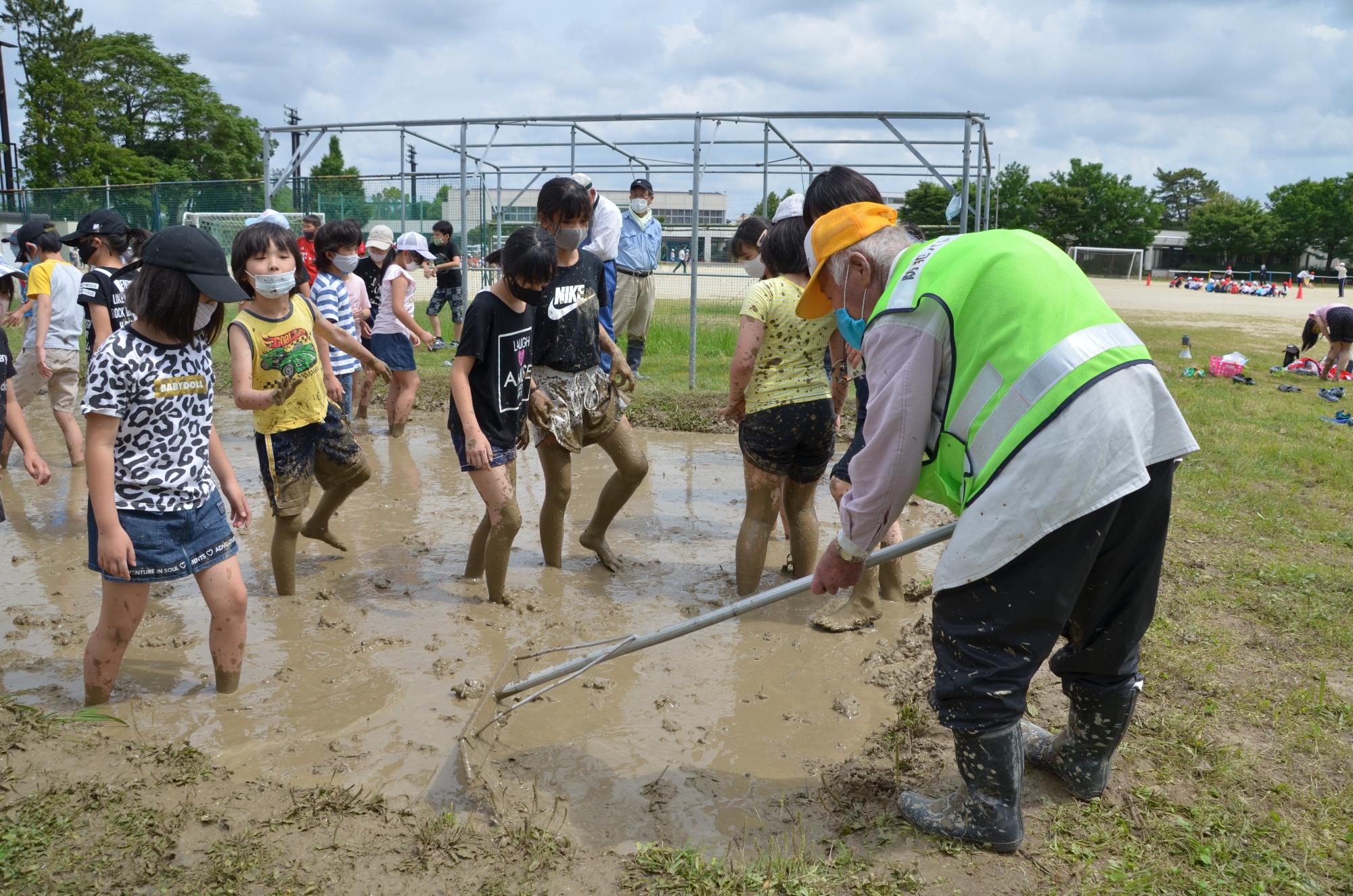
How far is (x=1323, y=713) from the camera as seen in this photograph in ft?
11.7

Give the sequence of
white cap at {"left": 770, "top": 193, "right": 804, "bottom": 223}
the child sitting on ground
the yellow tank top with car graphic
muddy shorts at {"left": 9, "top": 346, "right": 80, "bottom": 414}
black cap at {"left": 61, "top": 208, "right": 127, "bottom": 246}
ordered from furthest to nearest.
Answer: muddy shorts at {"left": 9, "top": 346, "right": 80, "bottom": 414} → black cap at {"left": 61, "top": 208, "right": 127, "bottom": 246} → white cap at {"left": 770, "top": 193, "right": 804, "bottom": 223} → the yellow tank top with car graphic → the child sitting on ground

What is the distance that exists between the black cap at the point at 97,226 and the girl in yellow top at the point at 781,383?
440cm

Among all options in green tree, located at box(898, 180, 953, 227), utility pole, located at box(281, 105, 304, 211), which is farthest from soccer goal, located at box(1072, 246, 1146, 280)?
utility pole, located at box(281, 105, 304, 211)

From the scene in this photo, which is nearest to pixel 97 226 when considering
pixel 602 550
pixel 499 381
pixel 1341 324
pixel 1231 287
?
pixel 499 381

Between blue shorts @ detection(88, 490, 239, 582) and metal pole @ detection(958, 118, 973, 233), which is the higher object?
metal pole @ detection(958, 118, 973, 233)

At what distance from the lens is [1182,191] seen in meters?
A: 102

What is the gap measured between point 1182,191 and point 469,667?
378 ft

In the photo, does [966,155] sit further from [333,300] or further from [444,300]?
[444,300]

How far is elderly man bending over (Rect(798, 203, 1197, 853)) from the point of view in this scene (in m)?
2.39

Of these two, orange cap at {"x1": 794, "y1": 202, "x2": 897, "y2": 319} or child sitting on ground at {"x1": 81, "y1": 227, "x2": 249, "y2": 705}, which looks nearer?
orange cap at {"x1": 794, "y1": 202, "x2": 897, "y2": 319}

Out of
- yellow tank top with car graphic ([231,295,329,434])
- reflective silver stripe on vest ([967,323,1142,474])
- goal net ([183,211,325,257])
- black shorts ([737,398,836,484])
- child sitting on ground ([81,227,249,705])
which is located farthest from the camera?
goal net ([183,211,325,257])

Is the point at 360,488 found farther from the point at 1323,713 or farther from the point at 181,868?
the point at 1323,713

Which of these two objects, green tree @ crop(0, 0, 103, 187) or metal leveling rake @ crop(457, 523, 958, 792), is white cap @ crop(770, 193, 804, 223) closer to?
metal leveling rake @ crop(457, 523, 958, 792)

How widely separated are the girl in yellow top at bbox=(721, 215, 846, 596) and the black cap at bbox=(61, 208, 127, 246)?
14.4 ft
